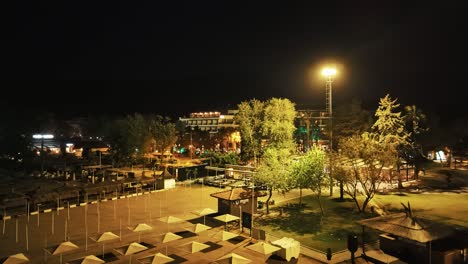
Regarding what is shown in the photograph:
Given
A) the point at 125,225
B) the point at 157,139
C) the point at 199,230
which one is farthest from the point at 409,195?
the point at 157,139

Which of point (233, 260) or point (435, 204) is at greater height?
point (233, 260)

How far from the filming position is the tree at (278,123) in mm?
49188

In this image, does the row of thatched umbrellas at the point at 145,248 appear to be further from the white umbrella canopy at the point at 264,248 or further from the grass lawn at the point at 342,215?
the grass lawn at the point at 342,215

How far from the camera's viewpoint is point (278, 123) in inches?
1937

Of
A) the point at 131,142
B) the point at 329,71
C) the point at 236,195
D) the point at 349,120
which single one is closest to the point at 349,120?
the point at 349,120

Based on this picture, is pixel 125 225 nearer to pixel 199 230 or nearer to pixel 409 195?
pixel 199 230


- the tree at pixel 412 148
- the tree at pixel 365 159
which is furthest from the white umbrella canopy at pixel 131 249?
the tree at pixel 412 148

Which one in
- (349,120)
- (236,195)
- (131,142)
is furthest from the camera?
(349,120)

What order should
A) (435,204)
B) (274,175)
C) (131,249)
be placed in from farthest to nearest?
(435,204), (274,175), (131,249)

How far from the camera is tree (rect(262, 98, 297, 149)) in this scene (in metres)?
49.2

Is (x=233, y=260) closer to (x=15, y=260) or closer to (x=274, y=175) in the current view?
(x=15, y=260)

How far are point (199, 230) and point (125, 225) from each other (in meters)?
7.64

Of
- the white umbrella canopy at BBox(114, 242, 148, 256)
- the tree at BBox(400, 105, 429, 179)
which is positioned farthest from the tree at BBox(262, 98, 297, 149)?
the white umbrella canopy at BBox(114, 242, 148, 256)

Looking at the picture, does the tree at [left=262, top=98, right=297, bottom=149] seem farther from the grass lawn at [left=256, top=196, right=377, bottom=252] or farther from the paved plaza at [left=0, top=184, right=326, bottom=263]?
the grass lawn at [left=256, top=196, right=377, bottom=252]
